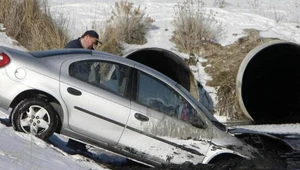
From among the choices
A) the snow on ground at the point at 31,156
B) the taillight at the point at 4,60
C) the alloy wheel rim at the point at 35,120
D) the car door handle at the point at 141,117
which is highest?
the taillight at the point at 4,60

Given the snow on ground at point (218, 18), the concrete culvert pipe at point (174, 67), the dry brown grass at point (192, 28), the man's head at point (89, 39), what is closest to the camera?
the man's head at point (89, 39)

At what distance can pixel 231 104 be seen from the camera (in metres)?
17.8

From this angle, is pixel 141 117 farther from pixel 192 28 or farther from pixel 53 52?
pixel 192 28

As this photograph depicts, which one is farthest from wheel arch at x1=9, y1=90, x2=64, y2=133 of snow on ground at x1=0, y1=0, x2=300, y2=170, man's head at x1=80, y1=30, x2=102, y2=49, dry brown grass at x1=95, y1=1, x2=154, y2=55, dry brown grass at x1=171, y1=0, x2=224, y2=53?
dry brown grass at x1=171, y1=0, x2=224, y2=53

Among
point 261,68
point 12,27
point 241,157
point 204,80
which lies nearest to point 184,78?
point 204,80

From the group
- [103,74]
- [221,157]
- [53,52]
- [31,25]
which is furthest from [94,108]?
[31,25]

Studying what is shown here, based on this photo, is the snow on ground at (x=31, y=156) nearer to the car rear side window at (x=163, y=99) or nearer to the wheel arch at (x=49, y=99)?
the wheel arch at (x=49, y=99)

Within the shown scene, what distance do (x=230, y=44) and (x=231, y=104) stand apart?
2642 millimetres

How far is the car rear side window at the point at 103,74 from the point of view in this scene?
32.7 ft

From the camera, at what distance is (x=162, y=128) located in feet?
32.6

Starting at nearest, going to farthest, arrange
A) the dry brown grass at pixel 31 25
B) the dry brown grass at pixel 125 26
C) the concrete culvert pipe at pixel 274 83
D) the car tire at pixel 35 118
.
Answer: the car tire at pixel 35 118
the dry brown grass at pixel 31 25
the concrete culvert pipe at pixel 274 83
the dry brown grass at pixel 125 26

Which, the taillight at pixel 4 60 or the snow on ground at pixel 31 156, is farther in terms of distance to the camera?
the taillight at pixel 4 60

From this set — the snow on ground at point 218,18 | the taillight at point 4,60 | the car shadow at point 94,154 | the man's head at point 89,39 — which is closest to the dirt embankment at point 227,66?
the snow on ground at point 218,18

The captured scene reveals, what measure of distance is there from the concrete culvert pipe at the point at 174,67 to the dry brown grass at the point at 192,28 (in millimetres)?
1774
